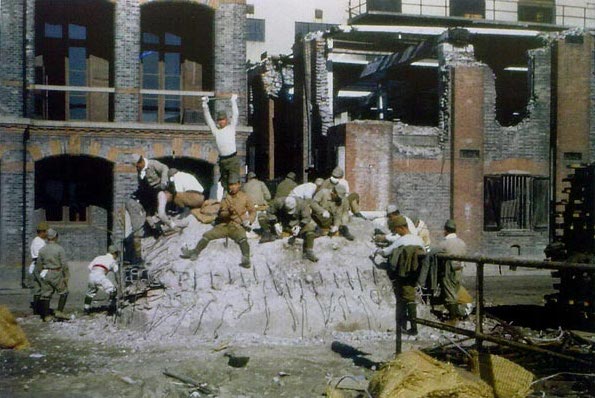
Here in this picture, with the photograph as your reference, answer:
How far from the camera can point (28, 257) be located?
19891 millimetres

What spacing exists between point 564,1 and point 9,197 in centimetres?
3296

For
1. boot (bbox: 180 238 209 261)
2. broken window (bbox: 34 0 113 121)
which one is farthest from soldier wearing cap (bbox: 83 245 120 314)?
broken window (bbox: 34 0 113 121)

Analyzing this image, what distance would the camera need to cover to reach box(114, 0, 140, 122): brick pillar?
68.3 ft

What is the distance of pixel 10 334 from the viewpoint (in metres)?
10.5

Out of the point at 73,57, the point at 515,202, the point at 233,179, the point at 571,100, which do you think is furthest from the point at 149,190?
the point at 571,100

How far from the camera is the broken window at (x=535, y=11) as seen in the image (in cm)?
3922

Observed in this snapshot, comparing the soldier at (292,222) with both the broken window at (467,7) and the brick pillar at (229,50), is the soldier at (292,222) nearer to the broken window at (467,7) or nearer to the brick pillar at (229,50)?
the brick pillar at (229,50)

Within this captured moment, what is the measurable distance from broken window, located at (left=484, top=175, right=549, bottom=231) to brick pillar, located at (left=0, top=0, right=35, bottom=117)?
46.1 ft

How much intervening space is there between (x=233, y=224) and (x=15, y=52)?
35.8 ft

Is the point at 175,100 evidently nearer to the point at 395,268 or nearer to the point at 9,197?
the point at 9,197

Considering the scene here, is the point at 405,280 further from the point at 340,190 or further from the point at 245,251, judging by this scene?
the point at 340,190

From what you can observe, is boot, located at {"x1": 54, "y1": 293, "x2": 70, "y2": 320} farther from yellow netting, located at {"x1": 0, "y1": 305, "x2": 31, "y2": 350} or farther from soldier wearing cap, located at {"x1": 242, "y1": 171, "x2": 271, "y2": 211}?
soldier wearing cap, located at {"x1": 242, "y1": 171, "x2": 271, "y2": 211}

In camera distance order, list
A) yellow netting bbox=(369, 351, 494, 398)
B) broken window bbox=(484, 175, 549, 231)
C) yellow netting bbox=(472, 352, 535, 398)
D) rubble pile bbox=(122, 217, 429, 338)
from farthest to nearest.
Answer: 1. broken window bbox=(484, 175, 549, 231)
2. rubble pile bbox=(122, 217, 429, 338)
3. yellow netting bbox=(472, 352, 535, 398)
4. yellow netting bbox=(369, 351, 494, 398)

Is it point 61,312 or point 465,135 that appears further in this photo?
point 465,135
